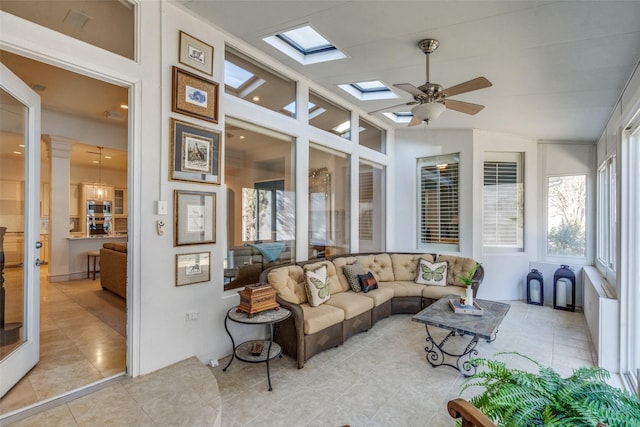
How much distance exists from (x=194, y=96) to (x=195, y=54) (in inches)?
16.2

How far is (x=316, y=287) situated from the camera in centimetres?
358

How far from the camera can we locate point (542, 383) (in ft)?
5.09

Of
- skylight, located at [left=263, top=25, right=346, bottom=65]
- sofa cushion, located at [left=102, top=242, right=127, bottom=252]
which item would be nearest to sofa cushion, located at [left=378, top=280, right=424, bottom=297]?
skylight, located at [left=263, top=25, right=346, bottom=65]

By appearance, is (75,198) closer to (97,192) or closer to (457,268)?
(97,192)

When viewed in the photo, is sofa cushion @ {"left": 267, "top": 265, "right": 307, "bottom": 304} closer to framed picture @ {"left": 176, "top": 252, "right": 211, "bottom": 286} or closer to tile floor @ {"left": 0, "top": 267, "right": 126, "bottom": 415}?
framed picture @ {"left": 176, "top": 252, "right": 211, "bottom": 286}

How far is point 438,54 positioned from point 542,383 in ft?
9.75

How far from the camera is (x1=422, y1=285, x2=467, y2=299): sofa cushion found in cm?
435

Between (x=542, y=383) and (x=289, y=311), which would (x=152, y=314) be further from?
(x=542, y=383)

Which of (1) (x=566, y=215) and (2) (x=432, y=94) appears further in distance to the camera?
(1) (x=566, y=215)

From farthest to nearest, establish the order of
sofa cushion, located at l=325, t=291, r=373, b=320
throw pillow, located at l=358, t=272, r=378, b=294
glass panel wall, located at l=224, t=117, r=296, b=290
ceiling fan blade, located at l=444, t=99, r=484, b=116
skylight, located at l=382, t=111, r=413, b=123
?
skylight, located at l=382, t=111, r=413, b=123, throw pillow, located at l=358, t=272, r=378, b=294, sofa cushion, located at l=325, t=291, r=373, b=320, glass panel wall, located at l=224, t=117, r=296, b=290, ceiling fan blade, located at l=444, t=99, r=484, b=116

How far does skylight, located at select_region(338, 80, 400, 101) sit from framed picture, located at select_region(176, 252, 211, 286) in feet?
9.71

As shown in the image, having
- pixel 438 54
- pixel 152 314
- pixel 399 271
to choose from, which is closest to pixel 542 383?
pixel 152 314

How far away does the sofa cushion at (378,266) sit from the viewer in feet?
16.2

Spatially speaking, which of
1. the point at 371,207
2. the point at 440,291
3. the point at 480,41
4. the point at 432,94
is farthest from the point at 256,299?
the point at 371,207
